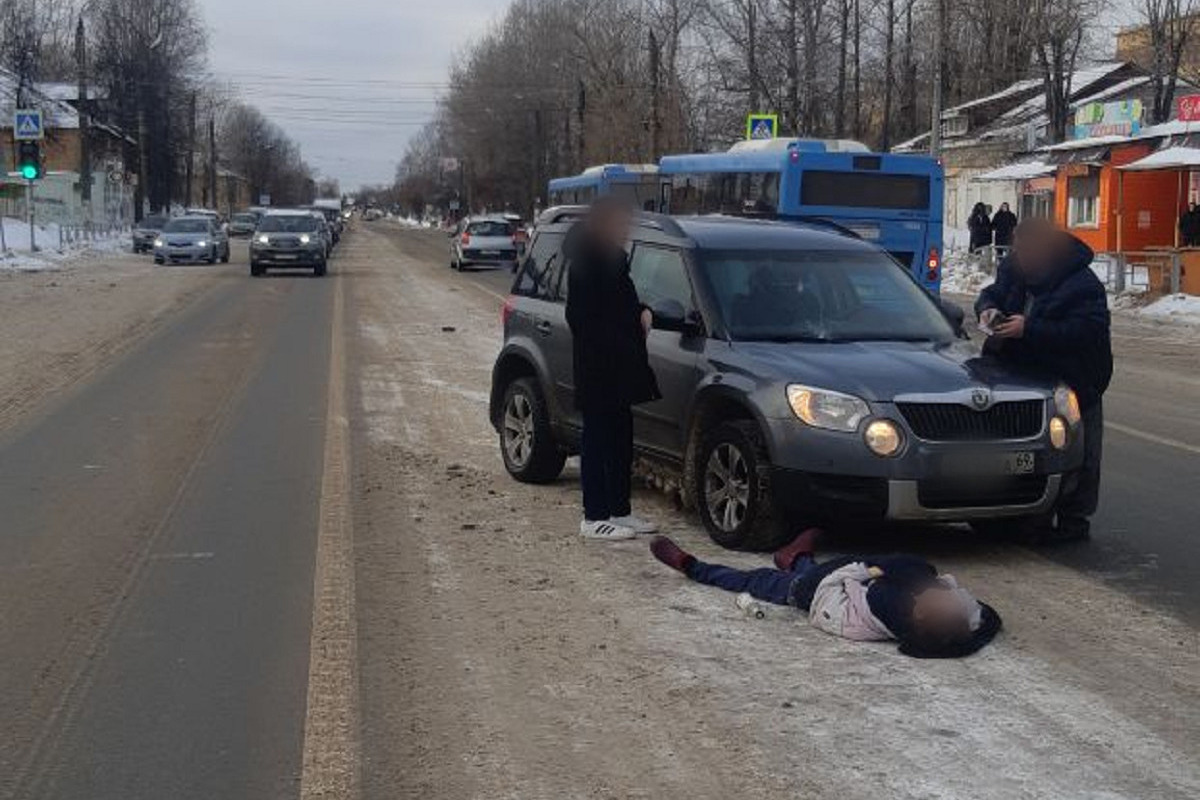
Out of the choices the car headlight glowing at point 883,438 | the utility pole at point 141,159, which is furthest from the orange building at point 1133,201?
the utility pole at point 141,159

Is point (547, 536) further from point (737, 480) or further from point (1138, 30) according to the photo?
point (1138, 30)

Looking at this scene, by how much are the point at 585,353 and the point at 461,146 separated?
89.4 meters

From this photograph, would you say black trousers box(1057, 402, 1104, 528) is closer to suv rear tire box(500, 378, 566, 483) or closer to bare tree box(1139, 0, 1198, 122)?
suv rear tire box(500, 378, 566, 483)

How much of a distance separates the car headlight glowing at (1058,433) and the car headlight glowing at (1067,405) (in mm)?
47

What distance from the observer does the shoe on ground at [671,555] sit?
21.8ft

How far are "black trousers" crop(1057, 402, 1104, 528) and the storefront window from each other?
33823mm

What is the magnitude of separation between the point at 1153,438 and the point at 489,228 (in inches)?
1291

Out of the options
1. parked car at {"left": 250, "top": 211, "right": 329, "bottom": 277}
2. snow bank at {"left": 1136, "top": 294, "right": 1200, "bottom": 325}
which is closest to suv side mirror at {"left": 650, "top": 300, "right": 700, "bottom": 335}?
snow bank at {"left": 1136, "top": 294, "right": 1200, "bottom": 325}

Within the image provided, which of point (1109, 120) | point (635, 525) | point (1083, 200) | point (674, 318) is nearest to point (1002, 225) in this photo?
point (1109, 120)

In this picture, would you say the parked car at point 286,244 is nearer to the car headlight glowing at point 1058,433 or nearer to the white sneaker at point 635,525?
the white sneaker at point 635,525

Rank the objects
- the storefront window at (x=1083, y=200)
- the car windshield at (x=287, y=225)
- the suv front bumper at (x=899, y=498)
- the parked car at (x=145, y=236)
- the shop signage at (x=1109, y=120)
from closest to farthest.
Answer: the suv front bumper at (x=899, y=498), the car windshield at (x=287, y=225), the shop signage at (x=1109, y=120), the storefront window at (x=1083, y=200), the parked car at (x=145, y=236)

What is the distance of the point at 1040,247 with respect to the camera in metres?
7.46

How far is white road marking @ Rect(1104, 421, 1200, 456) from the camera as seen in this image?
35.1 ft

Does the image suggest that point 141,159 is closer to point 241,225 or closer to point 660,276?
point 241,225
